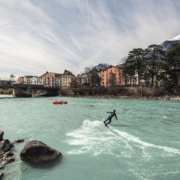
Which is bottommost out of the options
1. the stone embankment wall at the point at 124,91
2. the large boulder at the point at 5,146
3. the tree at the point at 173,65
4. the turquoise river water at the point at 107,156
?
the turquoise river water at the point at 107,156

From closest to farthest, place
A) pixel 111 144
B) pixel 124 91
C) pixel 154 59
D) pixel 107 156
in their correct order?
1. pixel 107 156
2. pixel 111 144
3. pixel 154 59
4. pixel 124 91

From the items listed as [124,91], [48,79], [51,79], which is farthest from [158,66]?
[48,79]

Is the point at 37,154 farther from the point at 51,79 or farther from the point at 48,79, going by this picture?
A: the point at 48,79

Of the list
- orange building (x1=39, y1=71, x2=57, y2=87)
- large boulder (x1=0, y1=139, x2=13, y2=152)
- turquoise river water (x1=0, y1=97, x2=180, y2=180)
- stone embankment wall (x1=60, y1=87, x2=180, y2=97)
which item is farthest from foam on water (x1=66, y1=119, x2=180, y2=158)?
orange building (x1=39, y1=71, x2=57, y2=87)

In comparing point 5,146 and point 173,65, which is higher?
point 173,65

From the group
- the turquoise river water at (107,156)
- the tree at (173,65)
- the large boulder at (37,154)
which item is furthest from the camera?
the tree at (173,65)

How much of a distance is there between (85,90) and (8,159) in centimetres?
9608

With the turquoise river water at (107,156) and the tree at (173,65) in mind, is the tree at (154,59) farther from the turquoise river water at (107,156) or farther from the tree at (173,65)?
the turquoise river water at (107,156)

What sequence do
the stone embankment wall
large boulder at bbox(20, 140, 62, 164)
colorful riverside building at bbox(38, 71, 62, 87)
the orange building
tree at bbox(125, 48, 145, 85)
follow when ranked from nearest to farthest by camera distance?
large boulder at bbox(20, 140, 62, 164) → the stone embankment wall → tree at bbox(125, 48, 145, 85) → colorful riverside building at bbox(38, 71, 62, 87) → the orange building

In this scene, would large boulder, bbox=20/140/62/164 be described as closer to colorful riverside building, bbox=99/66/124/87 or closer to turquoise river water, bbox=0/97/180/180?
turquoise river water, bbox=0/97/180/180

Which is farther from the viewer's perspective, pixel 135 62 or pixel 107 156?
pixel 135 62

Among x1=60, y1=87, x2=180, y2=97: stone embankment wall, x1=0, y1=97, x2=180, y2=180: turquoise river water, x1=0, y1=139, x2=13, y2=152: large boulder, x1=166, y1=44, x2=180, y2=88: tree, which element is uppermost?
x1=166, y1=44, x2=180, y2=88: tree

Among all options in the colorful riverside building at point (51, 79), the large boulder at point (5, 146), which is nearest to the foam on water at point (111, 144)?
the large boulder at point (5, 146)

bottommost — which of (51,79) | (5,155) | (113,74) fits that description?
(5,155)
